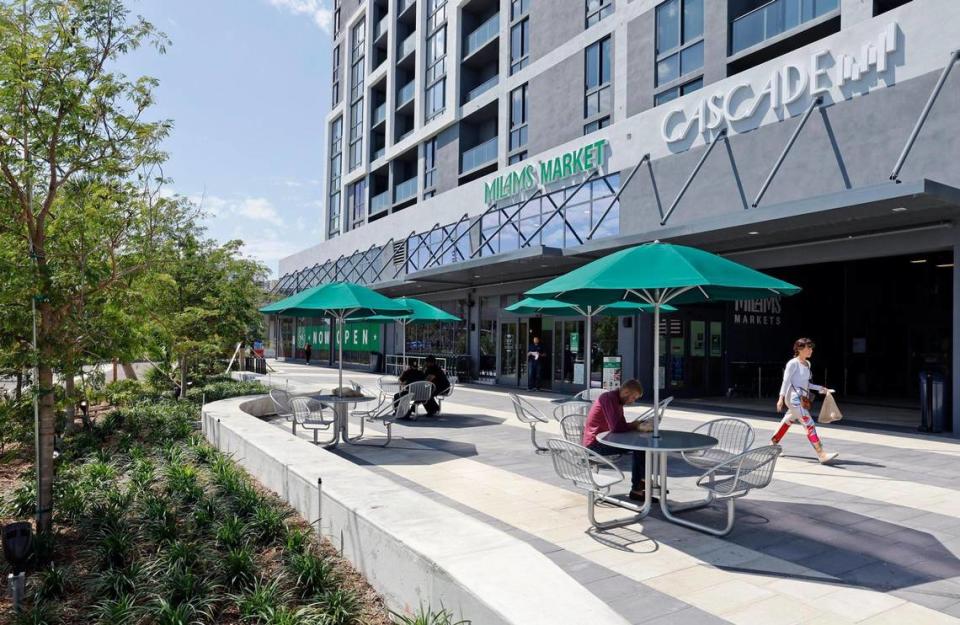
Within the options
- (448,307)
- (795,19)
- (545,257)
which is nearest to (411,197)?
(448,307)

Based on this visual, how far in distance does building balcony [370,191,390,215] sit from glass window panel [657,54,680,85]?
21744 mm

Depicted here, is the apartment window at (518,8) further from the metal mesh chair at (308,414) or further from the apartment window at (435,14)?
the metal mesh chair at (308,414)

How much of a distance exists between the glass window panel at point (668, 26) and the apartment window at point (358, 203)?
25.4 m

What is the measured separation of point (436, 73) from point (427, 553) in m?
31.7

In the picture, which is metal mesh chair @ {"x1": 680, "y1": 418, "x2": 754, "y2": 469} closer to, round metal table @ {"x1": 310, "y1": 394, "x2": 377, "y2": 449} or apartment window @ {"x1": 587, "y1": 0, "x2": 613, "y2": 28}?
round metal table @ {"x1": 310, "y1": 394, "x2": 377, "y2": 449}

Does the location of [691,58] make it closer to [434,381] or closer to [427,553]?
[434,381]

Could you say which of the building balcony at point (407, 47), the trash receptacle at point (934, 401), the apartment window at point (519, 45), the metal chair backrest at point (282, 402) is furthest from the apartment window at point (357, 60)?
the trash receptacle at point (934, 401)

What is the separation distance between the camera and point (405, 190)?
117 ft

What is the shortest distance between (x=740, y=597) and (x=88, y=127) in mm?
6577

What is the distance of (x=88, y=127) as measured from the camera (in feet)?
19.4

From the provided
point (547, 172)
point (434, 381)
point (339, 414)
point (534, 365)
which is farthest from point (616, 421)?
point (547, 172)

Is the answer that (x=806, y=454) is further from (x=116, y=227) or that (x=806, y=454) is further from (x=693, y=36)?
(x=693, y=36)

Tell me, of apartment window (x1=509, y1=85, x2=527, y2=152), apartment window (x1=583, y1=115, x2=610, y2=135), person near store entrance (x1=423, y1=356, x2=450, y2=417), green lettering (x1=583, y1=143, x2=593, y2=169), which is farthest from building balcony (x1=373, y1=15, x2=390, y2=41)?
person near store entrance (x1=423, y1=356, x2=450, y2=417)

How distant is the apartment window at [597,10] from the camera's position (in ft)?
66.8
